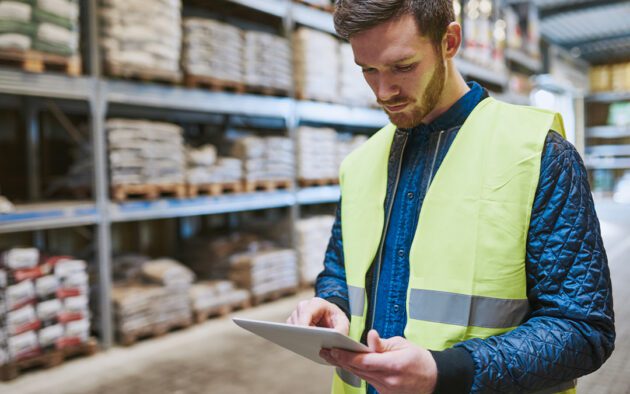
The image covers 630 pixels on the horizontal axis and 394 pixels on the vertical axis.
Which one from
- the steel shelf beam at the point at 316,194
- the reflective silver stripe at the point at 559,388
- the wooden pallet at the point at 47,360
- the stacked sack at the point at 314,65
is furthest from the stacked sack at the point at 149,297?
the reflective silver stripe at the point at 559,388

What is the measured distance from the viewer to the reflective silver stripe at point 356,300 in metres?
1.65

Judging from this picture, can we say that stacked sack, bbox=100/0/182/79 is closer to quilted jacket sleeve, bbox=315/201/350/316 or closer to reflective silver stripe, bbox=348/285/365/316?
quilted jacket sleeve, bbox=315/201/350/316

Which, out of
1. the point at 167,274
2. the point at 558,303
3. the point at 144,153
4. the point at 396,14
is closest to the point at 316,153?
the point at 144,153

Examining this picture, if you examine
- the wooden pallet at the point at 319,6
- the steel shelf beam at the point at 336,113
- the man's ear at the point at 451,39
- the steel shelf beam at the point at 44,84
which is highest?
the wooden pallet at the point at 319,6

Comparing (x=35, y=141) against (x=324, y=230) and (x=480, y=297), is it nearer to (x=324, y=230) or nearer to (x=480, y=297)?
(x=324, y=230)

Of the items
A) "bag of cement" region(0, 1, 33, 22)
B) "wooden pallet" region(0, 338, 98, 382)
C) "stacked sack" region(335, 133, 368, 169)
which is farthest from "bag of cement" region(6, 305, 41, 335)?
"stacked sack" region(335, 133, 368, 169)

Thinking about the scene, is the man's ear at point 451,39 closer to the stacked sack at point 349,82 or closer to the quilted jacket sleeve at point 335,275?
the quilted jacket sleeve at point 335,275

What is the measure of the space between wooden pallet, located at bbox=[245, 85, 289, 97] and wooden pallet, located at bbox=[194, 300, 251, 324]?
256cm

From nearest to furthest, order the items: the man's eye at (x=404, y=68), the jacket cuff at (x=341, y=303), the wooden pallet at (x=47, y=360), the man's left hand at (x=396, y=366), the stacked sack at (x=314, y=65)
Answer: the man's left hand at (x=396, y=366)
the man's eye at (x=404, y=68)
the jacket cuff at (x=341, y=303)
the wooden pallet at (x=47, y=360)
the stacked sack at (x=314, y=65)

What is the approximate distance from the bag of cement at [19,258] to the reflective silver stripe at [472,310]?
3.97 meters

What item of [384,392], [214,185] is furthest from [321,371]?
[384,392]

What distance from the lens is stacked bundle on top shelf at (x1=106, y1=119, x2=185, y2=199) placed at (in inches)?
200

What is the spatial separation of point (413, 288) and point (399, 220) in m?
0.23

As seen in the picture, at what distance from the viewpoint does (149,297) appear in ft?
17.1
